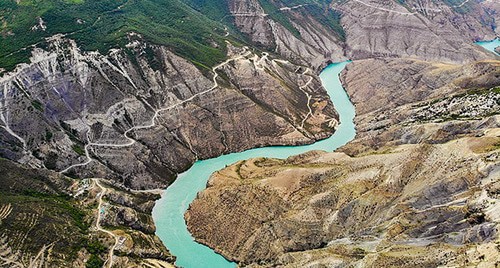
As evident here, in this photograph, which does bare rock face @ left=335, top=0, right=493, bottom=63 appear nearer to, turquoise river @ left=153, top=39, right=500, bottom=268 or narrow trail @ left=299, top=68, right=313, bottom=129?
narrow trail @ left=299, top=68, right=313, bottom=129

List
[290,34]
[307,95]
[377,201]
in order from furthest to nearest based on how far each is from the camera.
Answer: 1. [290,34]
2. [307,95]
3. [377,201]

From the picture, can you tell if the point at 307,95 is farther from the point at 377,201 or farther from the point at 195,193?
the point at 377,201

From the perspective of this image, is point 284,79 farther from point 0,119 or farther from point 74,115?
point 0,119

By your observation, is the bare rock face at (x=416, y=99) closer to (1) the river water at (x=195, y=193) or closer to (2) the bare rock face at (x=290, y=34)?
(1) the river water at (x=195, y=193)

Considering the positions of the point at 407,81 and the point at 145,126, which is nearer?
the point at 145,126

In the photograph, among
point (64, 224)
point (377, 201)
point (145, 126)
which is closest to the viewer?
point (377, 201)

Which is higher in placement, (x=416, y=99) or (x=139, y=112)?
(x=139, y=112)

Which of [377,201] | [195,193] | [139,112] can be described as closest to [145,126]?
[139,112]

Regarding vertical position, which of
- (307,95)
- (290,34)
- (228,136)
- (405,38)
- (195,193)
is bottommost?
(195,193)
